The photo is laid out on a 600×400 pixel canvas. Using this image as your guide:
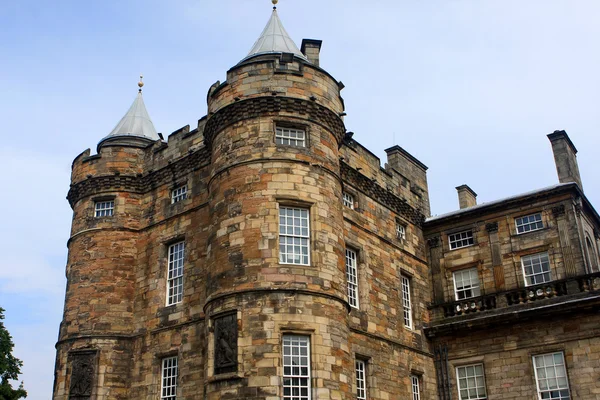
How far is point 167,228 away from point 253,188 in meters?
5.32

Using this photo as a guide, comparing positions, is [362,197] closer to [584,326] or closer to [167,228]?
[167,228]

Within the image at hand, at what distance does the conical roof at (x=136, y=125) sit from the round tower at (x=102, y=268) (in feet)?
0.19

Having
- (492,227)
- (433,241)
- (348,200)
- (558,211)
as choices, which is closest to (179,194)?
(348,200)

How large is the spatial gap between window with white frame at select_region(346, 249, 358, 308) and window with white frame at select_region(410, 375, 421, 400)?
13.4 ft

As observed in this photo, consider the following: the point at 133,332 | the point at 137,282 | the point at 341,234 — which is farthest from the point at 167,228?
the point at 341,234

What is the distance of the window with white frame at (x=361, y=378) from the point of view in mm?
20547

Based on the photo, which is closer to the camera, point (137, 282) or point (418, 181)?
point (137, 282)

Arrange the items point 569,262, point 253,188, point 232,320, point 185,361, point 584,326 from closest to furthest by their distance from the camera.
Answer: point 232,320 → point 253,188 → point 185,361 → point 584,326 → point 569,262

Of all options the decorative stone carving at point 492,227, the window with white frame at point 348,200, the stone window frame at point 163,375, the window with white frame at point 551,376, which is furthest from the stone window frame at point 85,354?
the decorative stone carving at point 492,227

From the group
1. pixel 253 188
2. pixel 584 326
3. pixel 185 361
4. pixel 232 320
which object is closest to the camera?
pixel 232 320

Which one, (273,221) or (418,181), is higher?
(418,181)

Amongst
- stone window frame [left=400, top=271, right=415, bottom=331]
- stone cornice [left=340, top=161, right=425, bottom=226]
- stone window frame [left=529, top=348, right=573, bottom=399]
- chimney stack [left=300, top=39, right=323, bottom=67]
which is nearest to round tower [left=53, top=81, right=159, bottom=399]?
chimney stack [left=300, top=39, right=323, bottom=67]

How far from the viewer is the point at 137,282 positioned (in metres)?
22.6

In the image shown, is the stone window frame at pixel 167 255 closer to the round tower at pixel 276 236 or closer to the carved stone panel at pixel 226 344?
the round tower at pixel 276 236
